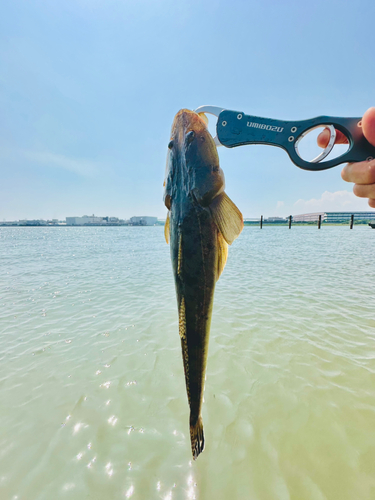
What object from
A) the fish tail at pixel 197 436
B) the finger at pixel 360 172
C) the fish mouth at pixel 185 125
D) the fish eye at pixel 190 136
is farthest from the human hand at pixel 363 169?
the fish tail at pixel 197 436

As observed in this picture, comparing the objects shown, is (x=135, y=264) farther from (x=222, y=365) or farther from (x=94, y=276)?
(x=222, y=365)

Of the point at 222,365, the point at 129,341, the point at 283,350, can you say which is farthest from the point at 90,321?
the point at 283,350

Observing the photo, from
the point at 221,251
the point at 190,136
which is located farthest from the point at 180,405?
the point at 190,136

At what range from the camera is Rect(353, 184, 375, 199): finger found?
9.57 ft

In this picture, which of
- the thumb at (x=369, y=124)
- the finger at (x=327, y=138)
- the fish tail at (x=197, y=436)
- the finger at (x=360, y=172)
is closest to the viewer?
the fish tail at (x=197, y=436)

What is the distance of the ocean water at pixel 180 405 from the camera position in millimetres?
3084

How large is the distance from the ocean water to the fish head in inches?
145

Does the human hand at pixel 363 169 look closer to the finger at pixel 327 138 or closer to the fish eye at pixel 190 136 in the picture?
the finger at pixel 327 138

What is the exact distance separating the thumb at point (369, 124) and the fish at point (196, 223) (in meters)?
1.98

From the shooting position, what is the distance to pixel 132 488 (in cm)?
301

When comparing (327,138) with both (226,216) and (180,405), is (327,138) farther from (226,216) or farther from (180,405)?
(180,405)

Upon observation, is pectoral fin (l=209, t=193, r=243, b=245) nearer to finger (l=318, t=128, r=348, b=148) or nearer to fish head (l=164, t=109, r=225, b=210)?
Answer: fish head (l=164, t=109, r=225, b=210)

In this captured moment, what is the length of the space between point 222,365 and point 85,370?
320 centimetres

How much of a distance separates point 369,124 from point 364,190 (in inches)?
32.3
